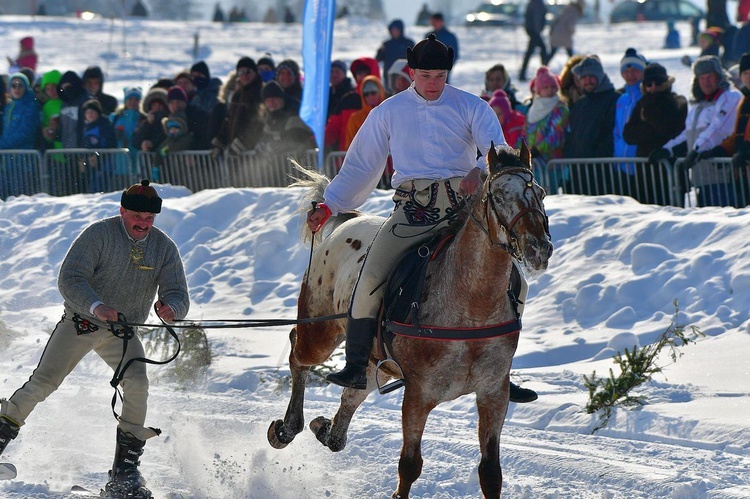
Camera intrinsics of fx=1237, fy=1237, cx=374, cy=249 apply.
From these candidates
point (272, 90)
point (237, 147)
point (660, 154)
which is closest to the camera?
point (660, 154)

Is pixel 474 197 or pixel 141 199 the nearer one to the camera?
pixel 474 197

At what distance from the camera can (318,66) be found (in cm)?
1323

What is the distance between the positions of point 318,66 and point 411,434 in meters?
7.43

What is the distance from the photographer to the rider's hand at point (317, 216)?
24.1ft

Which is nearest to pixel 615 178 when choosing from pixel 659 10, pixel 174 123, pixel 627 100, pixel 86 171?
pixel 627 100

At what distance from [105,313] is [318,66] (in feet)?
22.4

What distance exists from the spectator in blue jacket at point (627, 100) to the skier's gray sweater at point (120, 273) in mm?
5865

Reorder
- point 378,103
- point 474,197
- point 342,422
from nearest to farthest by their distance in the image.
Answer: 1. point 474,197
2. point 342,422
3. point 378,103

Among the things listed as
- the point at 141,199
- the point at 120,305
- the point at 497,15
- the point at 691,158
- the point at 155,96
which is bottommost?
the point at 497,15

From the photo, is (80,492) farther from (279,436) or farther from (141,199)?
(141,199)

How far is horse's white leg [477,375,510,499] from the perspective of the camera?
6.42 m

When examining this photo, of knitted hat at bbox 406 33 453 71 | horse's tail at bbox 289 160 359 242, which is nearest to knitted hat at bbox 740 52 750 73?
horse's tail at bbox 289 160 359 242

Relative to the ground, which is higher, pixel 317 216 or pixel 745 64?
pixel 745 64

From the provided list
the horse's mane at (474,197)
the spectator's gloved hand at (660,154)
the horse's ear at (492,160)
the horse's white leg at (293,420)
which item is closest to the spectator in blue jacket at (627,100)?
the spectator's gloved hand at (660,154)
